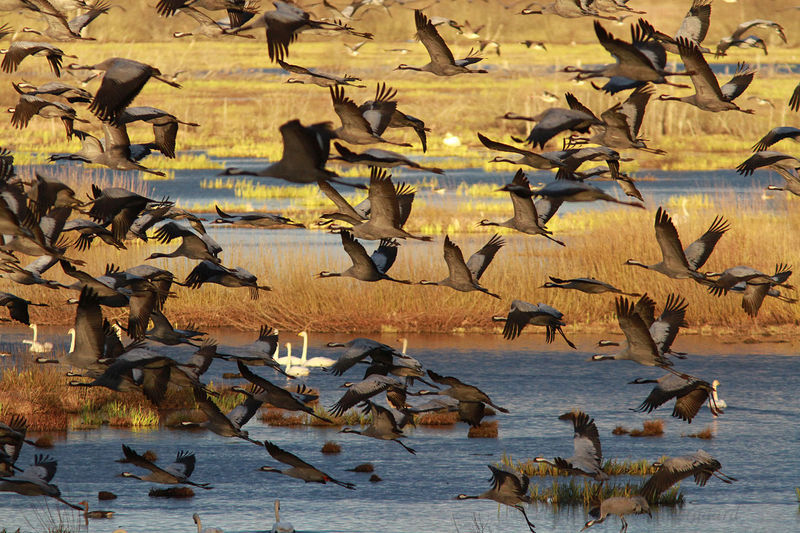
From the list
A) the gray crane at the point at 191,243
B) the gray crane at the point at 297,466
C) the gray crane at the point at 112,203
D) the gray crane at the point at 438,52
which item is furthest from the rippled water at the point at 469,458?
the gray crane at the point at 438,52

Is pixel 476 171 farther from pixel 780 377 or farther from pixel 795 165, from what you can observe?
pixel 795 165

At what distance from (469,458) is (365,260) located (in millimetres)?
9396

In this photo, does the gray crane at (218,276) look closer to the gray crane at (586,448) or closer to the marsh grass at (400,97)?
the gray crane at (586,448)

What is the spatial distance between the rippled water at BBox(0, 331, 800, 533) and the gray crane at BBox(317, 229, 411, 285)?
5.12 m

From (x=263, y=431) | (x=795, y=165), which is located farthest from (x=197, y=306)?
(x=795, y=165)

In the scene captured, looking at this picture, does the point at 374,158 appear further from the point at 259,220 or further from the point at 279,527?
the point at 279,527

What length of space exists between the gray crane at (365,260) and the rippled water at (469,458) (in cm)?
Answer: 512

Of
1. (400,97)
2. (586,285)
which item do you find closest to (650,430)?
(586,285)

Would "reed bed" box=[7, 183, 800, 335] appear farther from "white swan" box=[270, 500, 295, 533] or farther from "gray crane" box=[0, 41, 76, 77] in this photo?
"gray crane" box=[0, 41, 76, 77]

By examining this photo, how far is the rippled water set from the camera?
763 inches

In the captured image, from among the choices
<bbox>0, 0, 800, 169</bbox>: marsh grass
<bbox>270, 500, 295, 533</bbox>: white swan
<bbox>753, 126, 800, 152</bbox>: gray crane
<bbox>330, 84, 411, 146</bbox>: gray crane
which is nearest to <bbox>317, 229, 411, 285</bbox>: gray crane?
<bbox>330, 84, 411, 146</bbox>: gray crane

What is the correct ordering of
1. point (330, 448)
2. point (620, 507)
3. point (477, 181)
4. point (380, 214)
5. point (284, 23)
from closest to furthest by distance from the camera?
point (284, 23), point (380, 214), point (620, 507), point (330, 448), point (477, 181)

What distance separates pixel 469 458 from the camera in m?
22.9

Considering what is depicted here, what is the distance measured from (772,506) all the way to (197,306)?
59.5 ft
